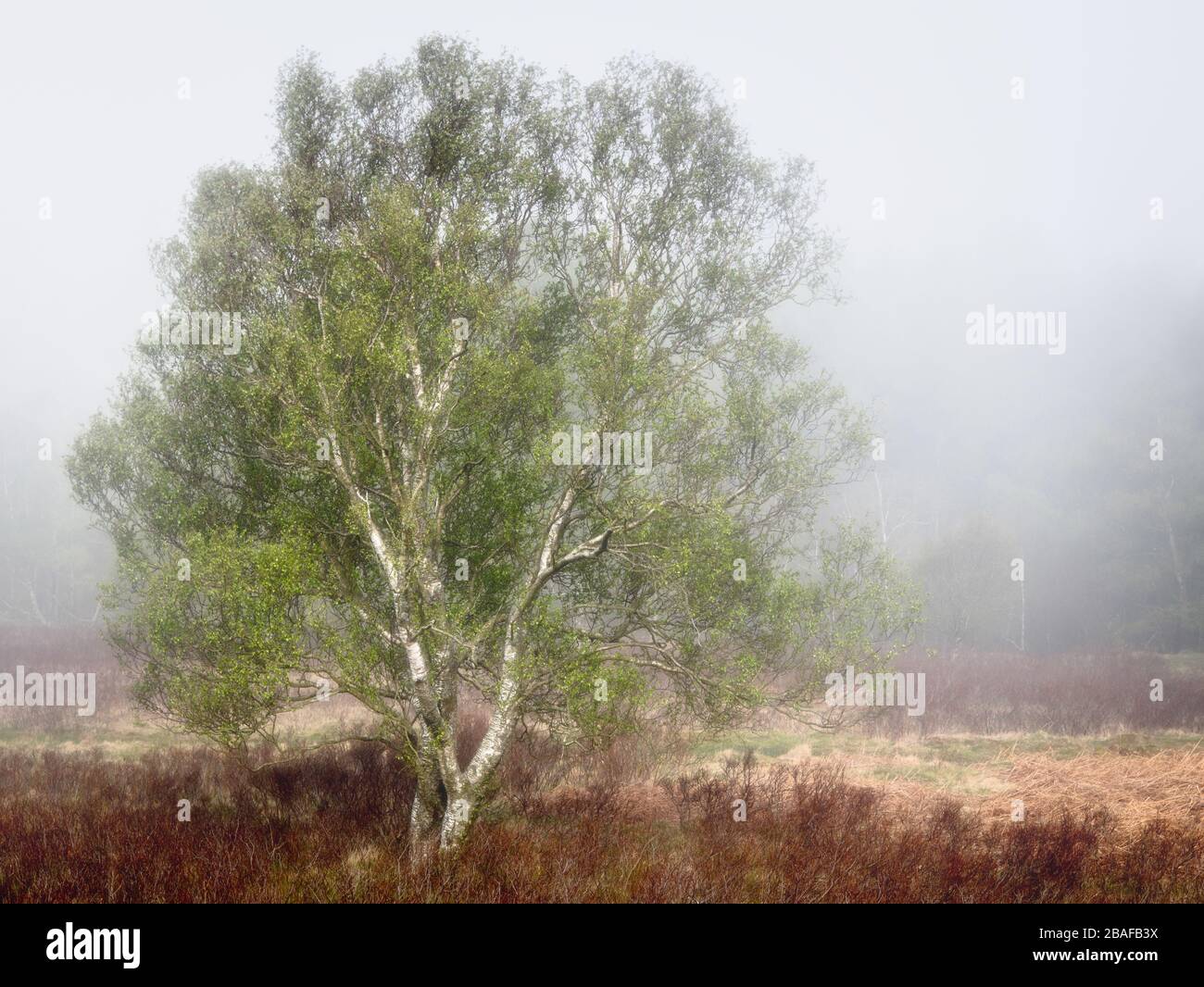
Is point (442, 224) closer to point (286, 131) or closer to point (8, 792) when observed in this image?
point (286, 131)

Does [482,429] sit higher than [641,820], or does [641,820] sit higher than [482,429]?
[482,429]

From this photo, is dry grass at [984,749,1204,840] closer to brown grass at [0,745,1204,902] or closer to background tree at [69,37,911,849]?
brown grass at [0,745,1204,902]

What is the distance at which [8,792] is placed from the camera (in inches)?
582

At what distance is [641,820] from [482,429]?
7817mm

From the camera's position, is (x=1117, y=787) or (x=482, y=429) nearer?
(x=482, y=429)

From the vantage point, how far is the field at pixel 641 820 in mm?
9219

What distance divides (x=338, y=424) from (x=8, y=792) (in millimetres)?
11577

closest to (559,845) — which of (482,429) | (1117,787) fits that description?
(482,429)

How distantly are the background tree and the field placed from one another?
1793 millimetres

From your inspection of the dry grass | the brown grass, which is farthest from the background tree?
the dry grass

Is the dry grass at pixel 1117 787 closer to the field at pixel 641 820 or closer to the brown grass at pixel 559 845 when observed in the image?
the field at pixel 641 820

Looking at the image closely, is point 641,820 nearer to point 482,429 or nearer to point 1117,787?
point 482,429

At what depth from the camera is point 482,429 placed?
11609 mm
